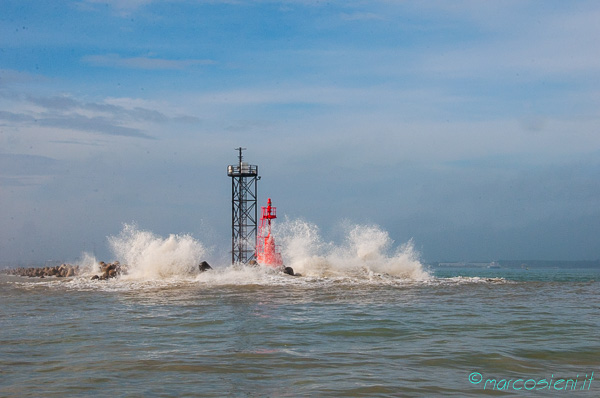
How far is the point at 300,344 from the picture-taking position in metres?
10.3

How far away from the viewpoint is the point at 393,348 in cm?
995

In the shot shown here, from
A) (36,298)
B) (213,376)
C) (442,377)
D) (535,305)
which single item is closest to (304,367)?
(213,376)

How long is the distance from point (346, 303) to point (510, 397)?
32.8 feet

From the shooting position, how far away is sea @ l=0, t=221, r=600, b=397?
752 cm

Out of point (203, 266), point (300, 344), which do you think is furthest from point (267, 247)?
point (300, 344)

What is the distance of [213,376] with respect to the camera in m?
8.00

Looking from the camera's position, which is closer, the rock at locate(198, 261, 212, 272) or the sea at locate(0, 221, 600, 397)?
the sea at locate(0, 221, 600, 397)

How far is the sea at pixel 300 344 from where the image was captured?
7.52m

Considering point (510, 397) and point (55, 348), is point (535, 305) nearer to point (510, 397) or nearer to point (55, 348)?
point (510, 397)

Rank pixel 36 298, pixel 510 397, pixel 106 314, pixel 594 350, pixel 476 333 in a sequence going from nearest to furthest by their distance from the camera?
pixel 510 397
pixel 594 350
pixel 476 333
pixel 106 314
pixel 36 298

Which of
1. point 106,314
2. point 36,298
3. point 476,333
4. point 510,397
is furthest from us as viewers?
point 36,298

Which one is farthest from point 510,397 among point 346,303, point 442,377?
point 346,303

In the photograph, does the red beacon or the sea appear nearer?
the sea

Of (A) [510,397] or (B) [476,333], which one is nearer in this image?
(A) [510,397]
